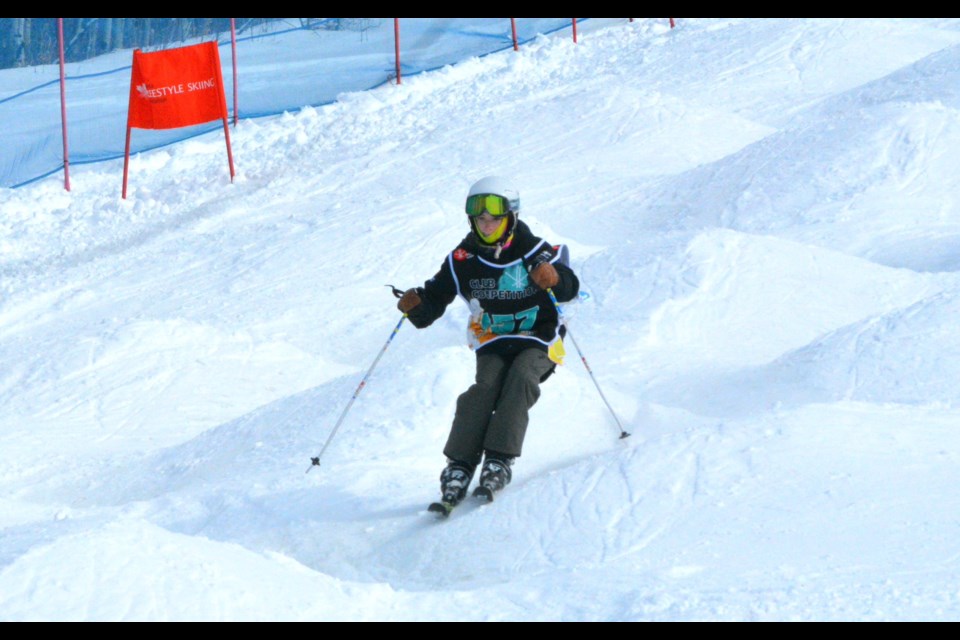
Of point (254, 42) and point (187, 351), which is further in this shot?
point (254, 42)

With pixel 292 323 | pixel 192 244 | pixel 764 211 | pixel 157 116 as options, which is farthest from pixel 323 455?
pixel 157 116

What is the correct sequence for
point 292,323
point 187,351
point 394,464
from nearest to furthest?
point 394,464 → point 187,351 → point 292,323

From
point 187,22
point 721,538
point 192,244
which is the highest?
point 187,22

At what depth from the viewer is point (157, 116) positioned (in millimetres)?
14789

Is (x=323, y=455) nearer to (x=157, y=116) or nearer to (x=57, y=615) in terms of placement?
(x=57, y=615)

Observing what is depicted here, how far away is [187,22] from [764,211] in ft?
32.6

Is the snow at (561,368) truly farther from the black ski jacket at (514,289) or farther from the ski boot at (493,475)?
Result: the black ski jacket at (514,289)

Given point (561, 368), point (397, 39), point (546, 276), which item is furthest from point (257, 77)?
point (546, 276)

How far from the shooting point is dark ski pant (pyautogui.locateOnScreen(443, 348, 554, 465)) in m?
5.19

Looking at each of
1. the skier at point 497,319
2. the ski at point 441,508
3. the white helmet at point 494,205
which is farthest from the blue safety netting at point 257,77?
the ski at point 441,508

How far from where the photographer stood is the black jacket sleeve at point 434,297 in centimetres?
562

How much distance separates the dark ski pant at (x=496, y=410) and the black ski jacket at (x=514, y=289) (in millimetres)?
129

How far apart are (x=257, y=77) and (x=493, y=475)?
516 inches

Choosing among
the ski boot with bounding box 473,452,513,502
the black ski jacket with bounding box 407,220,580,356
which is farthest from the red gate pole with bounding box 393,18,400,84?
the ski boot with bounding box 473,452,513,502
